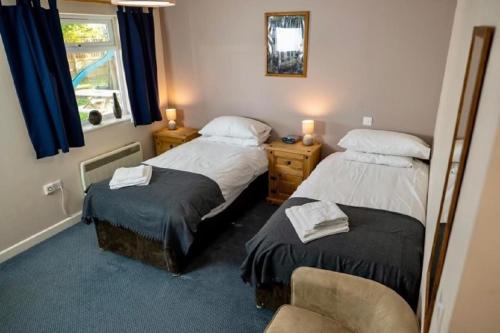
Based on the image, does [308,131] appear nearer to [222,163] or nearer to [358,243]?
[222,163]

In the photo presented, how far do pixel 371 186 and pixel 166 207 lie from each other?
62.9 inches

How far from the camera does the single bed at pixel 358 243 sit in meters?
1.86

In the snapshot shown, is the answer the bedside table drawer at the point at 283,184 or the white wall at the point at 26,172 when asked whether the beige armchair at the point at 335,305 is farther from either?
the white wall at the point at 26,172

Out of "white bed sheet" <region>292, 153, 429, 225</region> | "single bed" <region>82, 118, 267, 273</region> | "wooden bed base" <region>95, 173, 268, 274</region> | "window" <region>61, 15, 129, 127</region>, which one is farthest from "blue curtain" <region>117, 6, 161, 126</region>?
"white bed sheet" <region>292, 153, 429, 225</region>

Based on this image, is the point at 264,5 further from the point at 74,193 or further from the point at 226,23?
the point at 74,193

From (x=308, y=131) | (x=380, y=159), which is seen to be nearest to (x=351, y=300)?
(x=380, y=159)

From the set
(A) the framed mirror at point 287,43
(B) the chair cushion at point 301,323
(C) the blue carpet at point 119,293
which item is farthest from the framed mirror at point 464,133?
(A) the framed mirror at point 287,43

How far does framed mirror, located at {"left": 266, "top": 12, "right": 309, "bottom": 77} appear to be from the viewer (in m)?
3.42

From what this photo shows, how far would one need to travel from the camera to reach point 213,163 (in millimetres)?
3275

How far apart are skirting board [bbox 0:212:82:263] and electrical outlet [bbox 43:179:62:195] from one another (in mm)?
338

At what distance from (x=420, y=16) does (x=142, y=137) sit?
3170 millimetres

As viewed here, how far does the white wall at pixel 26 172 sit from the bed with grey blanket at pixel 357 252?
82.5 inches

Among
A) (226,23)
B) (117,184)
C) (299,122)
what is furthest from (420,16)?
(117,184)

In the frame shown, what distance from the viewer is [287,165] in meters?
3.53
